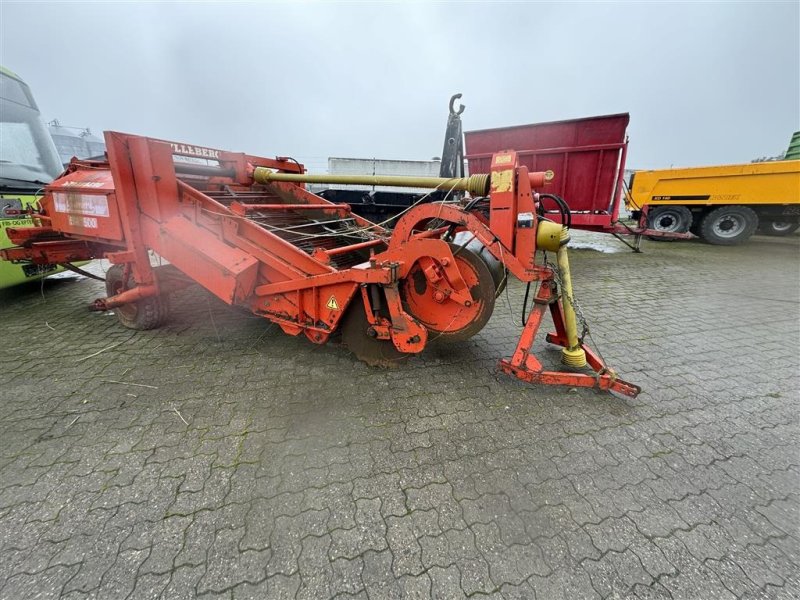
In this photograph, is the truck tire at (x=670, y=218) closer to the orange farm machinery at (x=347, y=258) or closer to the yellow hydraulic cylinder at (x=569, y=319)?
the orange farm machinery at (x=347, y=258)

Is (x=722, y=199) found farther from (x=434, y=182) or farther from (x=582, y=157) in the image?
(x=434, y=182)

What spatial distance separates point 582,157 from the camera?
7.03 m

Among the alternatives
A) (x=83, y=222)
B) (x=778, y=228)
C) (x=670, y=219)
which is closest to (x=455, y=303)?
(x=83, y=222)

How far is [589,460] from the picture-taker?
2.05 m

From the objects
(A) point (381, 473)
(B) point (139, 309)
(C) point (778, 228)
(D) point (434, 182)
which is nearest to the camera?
(A) point (381, 473)

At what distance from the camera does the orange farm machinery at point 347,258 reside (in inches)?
97.7

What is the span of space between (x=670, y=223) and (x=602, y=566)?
473 inches

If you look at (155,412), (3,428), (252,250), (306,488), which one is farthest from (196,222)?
(306,488)

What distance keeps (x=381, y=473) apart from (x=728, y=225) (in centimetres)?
1270

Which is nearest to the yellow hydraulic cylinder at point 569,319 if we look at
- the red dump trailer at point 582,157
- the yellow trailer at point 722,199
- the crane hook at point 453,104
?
the crane hook at point 453,104

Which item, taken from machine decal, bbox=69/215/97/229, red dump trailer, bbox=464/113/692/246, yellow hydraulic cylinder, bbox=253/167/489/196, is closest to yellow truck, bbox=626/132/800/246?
red dump trailer, bbox=464/113/692/246

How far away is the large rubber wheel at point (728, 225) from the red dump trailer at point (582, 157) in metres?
4.06

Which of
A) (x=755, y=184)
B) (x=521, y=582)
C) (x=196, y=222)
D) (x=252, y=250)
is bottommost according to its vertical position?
(x=521, y=582)

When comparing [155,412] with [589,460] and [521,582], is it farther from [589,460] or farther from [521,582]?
[589,460]
